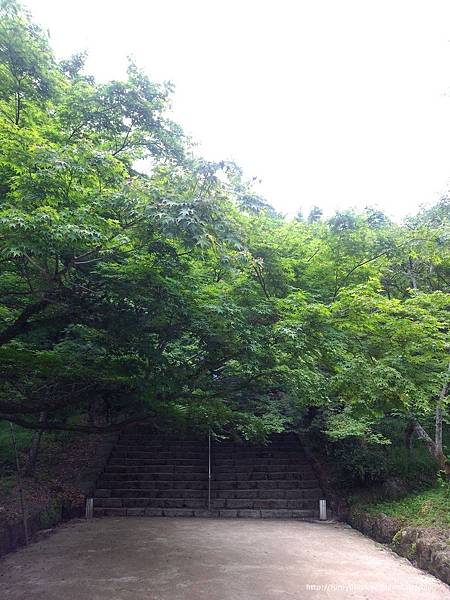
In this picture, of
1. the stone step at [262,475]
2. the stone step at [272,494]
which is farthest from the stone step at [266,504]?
the stone step at [262,475]

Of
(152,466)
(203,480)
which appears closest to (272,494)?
(203,480)

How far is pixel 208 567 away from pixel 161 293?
4.16 m

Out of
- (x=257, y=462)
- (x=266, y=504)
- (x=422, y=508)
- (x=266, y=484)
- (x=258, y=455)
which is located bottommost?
(x=266, y=504)

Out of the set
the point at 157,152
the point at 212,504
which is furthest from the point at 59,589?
the point at 157,152

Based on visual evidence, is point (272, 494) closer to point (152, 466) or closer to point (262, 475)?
point (262, 475)

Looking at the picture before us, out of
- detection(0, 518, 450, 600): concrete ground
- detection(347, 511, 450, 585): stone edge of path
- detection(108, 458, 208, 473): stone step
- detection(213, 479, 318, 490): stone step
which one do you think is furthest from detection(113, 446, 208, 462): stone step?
detection(347, 511, 450, 585): stone edge of path

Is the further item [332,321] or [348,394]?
[348,394]

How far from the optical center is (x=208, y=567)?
6.50 meters

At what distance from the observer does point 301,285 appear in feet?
28.8

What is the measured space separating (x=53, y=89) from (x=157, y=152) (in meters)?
4.10

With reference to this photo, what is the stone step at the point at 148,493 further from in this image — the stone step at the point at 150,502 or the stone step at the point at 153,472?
the stone step at the point at 153,472

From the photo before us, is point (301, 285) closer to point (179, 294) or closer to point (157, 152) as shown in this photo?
point (179, 294)

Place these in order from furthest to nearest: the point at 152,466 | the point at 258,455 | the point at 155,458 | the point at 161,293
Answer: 1. the point at 258,455
2. the point at 155,458
3. the point at 152,466
4. the point at 161,293

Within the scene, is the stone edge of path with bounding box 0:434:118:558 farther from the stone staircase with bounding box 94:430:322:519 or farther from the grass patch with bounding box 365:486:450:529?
the grass patch with bounding box 365:486:450:529
